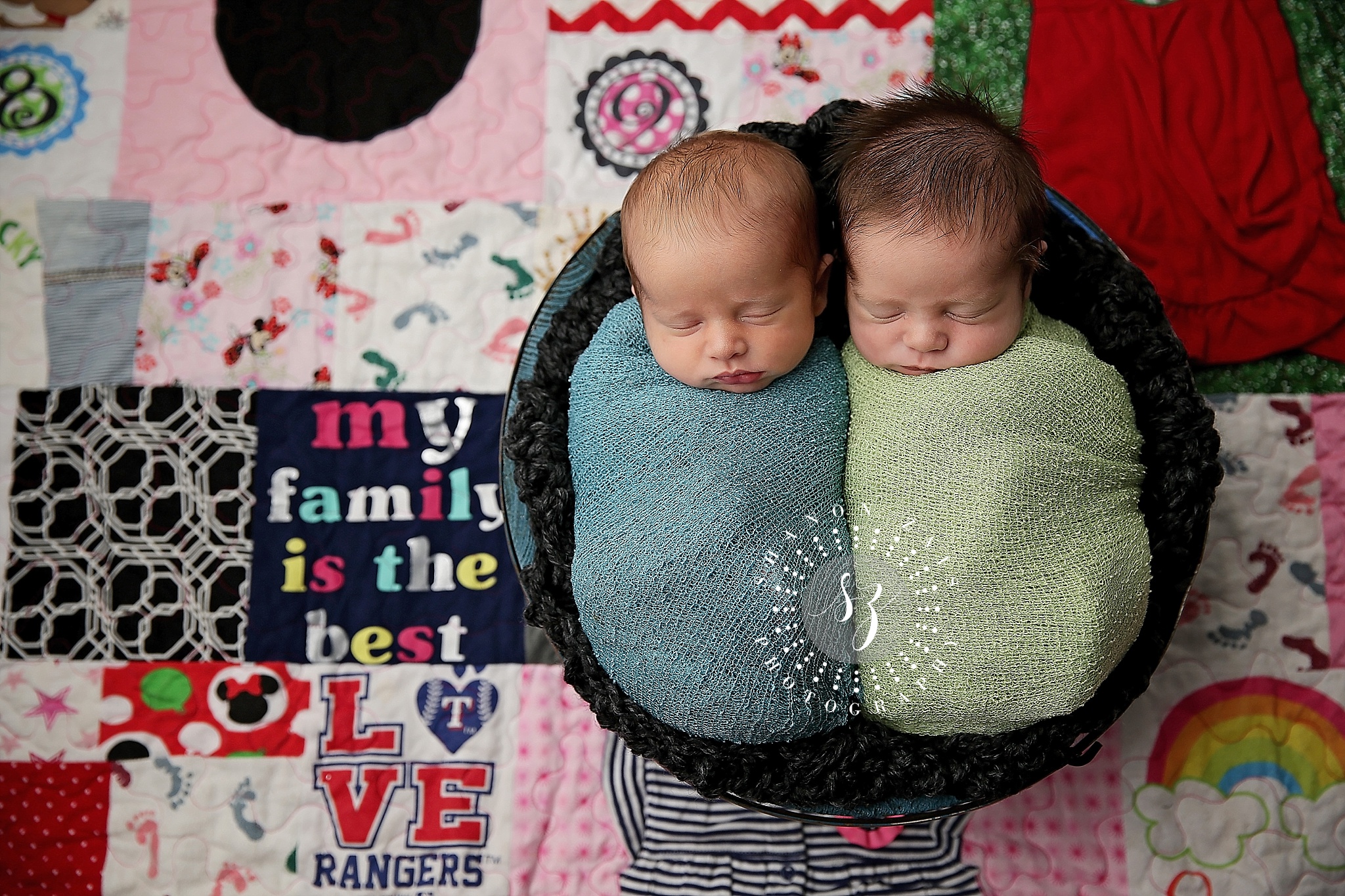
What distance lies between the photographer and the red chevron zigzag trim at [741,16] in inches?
45.1

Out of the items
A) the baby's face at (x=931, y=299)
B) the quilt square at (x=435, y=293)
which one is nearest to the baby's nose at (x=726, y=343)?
the baby's face at (x=931, y=299)

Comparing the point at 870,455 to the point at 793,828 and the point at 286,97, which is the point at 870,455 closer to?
the point at 793,828

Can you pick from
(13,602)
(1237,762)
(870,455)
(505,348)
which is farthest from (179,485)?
(1237,762)

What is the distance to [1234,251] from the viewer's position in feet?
3.52

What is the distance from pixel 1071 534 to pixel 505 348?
661 millimetres

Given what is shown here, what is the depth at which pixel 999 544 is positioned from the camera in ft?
2.31

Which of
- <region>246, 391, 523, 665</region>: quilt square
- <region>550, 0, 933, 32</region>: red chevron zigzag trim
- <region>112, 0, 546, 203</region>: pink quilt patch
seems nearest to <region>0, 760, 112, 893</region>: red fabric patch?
<region>246, 391, 523, 665</region>: quilt square

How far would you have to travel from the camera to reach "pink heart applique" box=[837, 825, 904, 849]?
3.23ft

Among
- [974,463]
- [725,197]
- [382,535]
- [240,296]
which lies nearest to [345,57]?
[240,296]

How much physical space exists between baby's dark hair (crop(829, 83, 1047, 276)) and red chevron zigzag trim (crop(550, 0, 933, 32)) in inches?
18.4

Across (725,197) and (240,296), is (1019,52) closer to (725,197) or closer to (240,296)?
(725,197)

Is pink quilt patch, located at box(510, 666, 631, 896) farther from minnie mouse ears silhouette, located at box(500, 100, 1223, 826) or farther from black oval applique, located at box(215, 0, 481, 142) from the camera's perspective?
black oval applique, located at box(215, 0, 481, 142)

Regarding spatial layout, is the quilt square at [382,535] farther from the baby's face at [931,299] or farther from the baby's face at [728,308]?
the baby's face at [931,299]

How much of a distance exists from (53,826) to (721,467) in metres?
0.88
